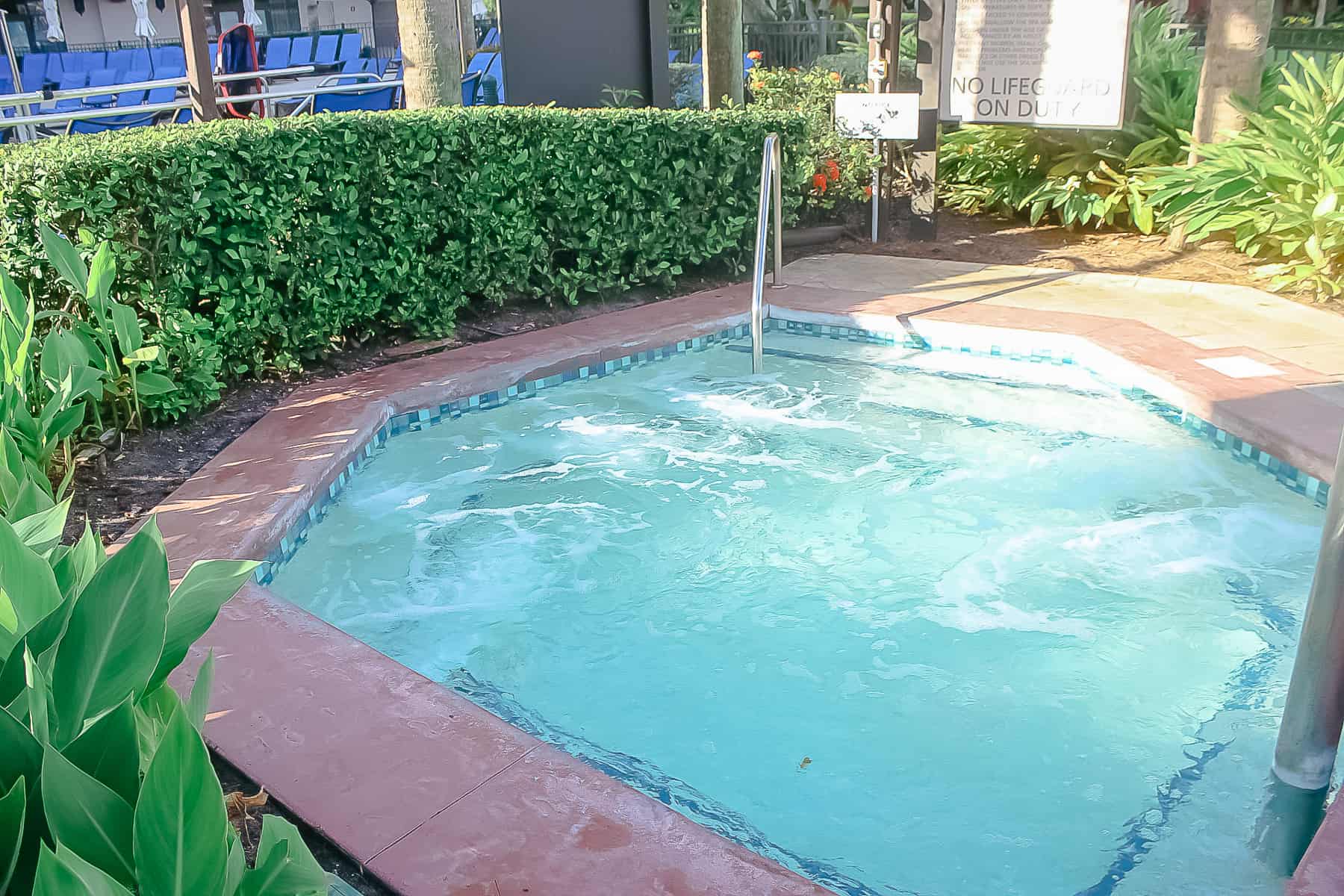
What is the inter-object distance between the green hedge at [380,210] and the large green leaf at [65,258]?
0.33m

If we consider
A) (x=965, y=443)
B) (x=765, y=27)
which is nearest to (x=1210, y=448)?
(x=965, y=443)

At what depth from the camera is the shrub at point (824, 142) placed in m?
8.05

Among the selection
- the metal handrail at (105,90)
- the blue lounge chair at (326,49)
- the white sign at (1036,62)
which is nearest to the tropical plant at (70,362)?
the metal handrail at (105,90)

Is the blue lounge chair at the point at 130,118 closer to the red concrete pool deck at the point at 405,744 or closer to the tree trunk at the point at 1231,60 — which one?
the red concrete pool deck at the point at 405,744

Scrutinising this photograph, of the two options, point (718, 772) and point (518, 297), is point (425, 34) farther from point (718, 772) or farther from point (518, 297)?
point (718, 772)

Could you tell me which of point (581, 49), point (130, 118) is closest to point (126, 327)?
point (581, 49)

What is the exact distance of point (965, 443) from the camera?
506 centimetres

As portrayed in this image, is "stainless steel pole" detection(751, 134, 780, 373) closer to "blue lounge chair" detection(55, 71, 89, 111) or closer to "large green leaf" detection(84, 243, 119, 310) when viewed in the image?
"large green leaf" detection(84, 243, 119, 310)

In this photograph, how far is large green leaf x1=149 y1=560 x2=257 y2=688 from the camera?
143 centimetres

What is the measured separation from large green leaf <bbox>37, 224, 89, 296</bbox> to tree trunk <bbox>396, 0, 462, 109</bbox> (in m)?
2.82

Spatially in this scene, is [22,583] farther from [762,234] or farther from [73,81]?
[73,81]

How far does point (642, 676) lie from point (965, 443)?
7.67ft

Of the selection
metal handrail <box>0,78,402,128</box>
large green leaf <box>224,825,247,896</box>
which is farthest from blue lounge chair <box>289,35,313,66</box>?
large green leaf <box>224,825,247,896</box>

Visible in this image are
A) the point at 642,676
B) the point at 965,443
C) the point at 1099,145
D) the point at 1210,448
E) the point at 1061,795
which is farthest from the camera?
A: the point at 1099,145
